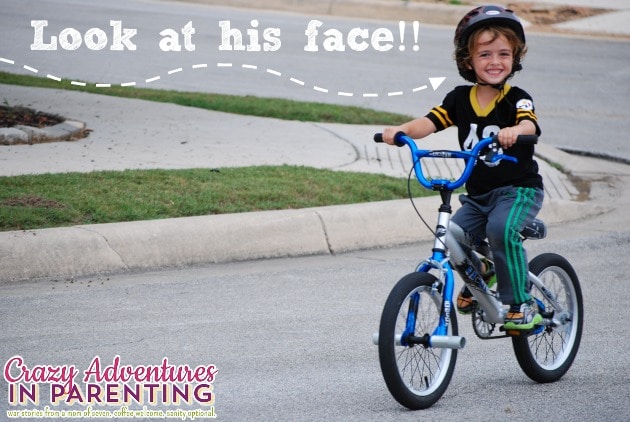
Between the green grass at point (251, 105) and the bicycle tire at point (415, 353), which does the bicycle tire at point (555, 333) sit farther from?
the green grass at point (251, 105)

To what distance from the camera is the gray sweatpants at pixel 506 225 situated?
5.06 meters

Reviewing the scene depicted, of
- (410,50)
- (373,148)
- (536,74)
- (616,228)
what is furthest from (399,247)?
(410,50)

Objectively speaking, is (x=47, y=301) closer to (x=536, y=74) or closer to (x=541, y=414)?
(x=541, y=414)

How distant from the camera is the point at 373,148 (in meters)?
11.1

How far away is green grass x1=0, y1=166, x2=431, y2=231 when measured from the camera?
7.70 meters

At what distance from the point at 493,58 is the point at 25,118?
6.96m

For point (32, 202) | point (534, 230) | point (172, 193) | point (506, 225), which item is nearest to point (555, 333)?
point (534, 230)

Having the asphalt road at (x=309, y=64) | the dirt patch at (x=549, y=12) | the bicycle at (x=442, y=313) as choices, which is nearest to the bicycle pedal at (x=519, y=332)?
the bicycle at (x=442, y=313)

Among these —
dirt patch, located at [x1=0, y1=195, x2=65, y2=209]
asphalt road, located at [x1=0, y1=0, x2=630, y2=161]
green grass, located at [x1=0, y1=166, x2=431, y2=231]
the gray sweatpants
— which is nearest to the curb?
green grass, located at [x1=0, y1=166, x2=431, y2=231]

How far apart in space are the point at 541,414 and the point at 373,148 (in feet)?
21.0

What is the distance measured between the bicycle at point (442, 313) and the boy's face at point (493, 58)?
0.44m

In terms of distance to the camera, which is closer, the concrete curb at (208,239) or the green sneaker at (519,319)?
the green sneaker at (519,319)

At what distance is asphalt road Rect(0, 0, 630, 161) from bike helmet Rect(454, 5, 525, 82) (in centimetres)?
706

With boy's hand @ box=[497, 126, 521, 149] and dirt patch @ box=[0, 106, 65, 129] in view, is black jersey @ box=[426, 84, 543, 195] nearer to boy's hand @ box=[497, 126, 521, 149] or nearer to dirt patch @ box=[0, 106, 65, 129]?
boy's hand @ box=[497, 126, 521, 149]
